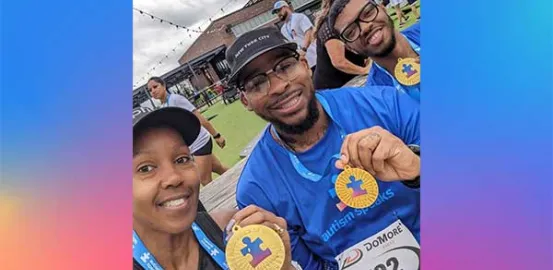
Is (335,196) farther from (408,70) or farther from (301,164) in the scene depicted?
(408,70)

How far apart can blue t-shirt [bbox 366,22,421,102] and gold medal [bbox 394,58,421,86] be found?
3 cm

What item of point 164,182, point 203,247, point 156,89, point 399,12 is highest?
point 156,89

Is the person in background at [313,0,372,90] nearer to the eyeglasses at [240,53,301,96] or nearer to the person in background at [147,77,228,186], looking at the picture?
the eyeglasses at [240,53,301,96]

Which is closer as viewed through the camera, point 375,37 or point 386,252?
point 386,252

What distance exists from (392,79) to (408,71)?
8 centimetres

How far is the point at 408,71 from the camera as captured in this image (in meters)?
2.42

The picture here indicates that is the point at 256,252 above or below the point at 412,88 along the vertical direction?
below

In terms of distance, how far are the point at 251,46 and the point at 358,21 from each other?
1.54 ft

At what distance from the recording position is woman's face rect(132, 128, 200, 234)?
7.53 ft

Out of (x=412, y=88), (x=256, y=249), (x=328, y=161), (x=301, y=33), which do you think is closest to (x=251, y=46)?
(x=301, y=33)

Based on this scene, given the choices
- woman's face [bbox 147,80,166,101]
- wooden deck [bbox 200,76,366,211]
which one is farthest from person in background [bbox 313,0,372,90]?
woman's face [bbox 147,80,166,101]

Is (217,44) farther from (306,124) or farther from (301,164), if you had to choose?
(301,164)
